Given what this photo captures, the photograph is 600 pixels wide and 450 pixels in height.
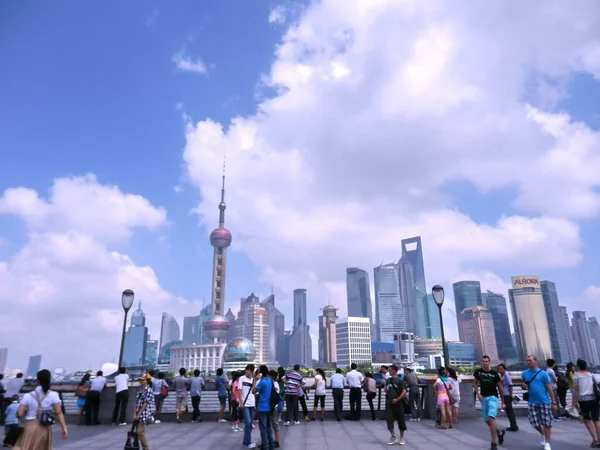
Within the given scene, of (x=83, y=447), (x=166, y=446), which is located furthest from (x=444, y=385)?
(x=83, y=447)

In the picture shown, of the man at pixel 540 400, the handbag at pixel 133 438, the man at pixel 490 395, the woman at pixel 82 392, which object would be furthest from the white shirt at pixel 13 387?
the man at pixel 540 400

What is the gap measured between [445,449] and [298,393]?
564 cm

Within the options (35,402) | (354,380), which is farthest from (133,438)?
(354,380)

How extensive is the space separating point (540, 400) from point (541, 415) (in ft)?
0.98

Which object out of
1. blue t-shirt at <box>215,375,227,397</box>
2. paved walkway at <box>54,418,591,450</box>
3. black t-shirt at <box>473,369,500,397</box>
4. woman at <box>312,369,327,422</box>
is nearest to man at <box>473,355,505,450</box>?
black t-shirt at <box>473,369,500,397</box>

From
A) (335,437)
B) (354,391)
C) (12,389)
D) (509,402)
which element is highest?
(12,389)

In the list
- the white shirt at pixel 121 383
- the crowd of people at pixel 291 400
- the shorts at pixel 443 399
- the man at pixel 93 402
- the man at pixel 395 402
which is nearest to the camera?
the crowd of people at pixel 291 400

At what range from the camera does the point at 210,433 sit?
12.4 meters

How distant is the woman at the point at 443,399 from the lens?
1270 cm

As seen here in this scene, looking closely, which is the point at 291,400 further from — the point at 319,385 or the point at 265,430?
the point at 265,430

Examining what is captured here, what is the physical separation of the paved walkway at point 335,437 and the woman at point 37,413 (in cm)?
408

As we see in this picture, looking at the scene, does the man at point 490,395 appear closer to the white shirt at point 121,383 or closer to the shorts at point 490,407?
the shorts at point 490,407

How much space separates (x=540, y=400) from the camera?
9234 millimetres

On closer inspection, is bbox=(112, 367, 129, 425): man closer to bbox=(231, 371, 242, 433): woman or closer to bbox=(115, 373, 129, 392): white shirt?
bbox=(115, 373, 129, 392): white shirt
